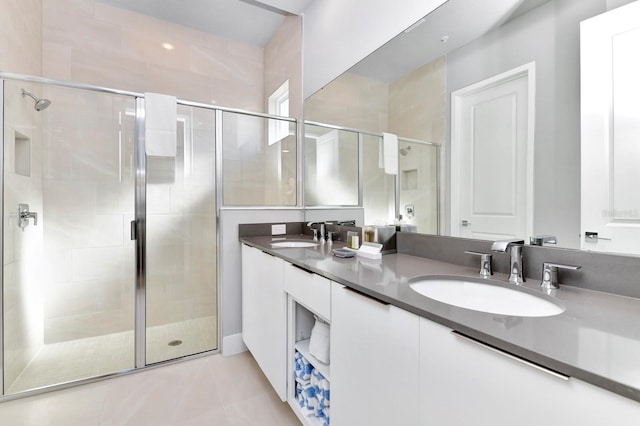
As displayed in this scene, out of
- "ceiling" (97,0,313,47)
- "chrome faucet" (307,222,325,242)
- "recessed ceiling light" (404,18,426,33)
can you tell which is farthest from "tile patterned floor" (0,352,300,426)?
"ceiling" (97,0,313,47)

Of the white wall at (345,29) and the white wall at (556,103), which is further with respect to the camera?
the white wall at (345,29)

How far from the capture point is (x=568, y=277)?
86 centimetres

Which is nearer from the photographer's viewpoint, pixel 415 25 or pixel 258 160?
pixel 415 25

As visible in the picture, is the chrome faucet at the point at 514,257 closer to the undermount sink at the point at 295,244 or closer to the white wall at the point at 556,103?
the white wall at the point at 556,103

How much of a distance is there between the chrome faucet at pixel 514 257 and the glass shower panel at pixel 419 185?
0.37 metres

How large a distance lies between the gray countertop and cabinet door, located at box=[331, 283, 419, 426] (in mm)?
55

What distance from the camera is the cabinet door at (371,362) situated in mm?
724

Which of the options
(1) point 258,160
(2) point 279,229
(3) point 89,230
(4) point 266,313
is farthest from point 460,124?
(3) point 89,230

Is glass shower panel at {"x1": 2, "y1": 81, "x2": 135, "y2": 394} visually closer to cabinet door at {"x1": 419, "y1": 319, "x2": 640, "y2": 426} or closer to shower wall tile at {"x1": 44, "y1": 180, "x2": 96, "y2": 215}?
shower wall tile at {"x1": 44, "y1": 180, "x2": 96, "y2": 215}

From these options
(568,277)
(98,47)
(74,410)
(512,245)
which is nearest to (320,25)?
(98,47)

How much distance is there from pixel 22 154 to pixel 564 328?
2744 millimetres

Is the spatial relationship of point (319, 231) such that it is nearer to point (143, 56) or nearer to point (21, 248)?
point (21, 248)

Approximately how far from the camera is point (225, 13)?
8.66 ft

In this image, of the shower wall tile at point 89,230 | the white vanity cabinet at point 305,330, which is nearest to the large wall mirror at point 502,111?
the white vanity cabinet at point 305,330
